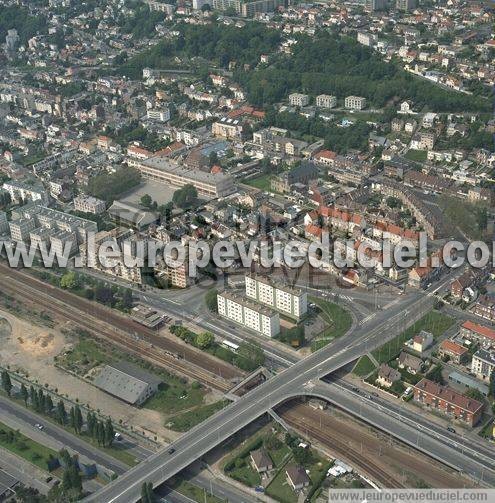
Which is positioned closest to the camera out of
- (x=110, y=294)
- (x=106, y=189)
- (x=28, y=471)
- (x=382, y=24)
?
(x=28, y=471)

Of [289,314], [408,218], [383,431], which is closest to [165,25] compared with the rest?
[408,218]

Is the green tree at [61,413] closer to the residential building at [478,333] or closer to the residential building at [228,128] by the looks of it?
the residential building at [478,333]

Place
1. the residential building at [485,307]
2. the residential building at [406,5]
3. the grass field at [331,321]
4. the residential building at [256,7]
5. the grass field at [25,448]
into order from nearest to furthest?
1. the grass field at [25,448]
2. the grass field at [331,321]
3. the residential building at [485,307]
4. the residential building at [406,5]
5. the residential building at [256,7]

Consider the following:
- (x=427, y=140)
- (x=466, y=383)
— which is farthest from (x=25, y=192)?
(x=466, y=383)

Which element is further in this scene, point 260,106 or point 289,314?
point 260,106

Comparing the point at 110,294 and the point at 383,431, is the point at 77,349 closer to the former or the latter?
the point at 110,294

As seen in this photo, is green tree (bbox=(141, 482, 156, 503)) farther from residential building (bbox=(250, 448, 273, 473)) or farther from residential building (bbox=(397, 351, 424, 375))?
residential building (bbox=(397, 351, 424, 375))

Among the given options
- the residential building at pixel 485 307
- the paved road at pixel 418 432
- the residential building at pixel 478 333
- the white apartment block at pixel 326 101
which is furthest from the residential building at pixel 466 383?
the white apartment block at pixel 326 101

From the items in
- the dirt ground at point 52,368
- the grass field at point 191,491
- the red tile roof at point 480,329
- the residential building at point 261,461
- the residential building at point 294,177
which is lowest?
the dirt ground at point 52,368
